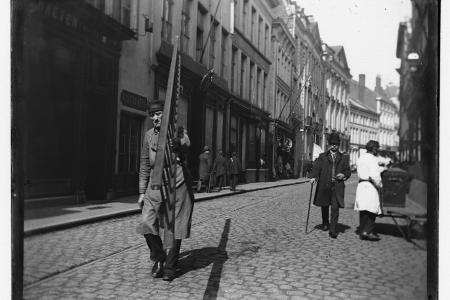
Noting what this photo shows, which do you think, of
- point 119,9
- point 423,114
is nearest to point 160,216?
point 119,9

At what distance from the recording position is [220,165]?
357 centimetres

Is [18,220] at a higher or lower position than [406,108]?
lower

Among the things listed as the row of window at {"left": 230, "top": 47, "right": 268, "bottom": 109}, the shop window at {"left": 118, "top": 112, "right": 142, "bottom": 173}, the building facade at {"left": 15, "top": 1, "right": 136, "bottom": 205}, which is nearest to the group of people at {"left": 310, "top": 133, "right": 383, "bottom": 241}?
the row of window at {"left": 230, "top": 47, "right": 268, "bottom": 109}

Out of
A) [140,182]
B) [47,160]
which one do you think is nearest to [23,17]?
[47,160]

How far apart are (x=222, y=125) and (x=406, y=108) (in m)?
1.44

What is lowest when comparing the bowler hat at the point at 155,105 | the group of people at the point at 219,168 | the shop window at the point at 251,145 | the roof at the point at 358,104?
the group of people at the point at 219,168

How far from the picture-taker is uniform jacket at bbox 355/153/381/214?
3.21 meters

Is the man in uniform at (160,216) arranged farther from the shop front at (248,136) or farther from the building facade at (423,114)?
the building facade at (423,114)

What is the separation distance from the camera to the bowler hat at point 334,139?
11.8ft

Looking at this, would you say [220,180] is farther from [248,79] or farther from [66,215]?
[66,215]

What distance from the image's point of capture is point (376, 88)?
3.51 m

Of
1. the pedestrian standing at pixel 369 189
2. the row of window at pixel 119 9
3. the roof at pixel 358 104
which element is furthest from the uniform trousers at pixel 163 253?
the roof at pixel 358 104

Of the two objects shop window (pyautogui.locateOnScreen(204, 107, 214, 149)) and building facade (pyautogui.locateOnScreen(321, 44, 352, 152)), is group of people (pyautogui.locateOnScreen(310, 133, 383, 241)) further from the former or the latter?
shop window (pyautogui.locateOnScreen(204, 107, 214, 149))

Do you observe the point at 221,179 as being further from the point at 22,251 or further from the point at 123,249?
the point at 22,251
